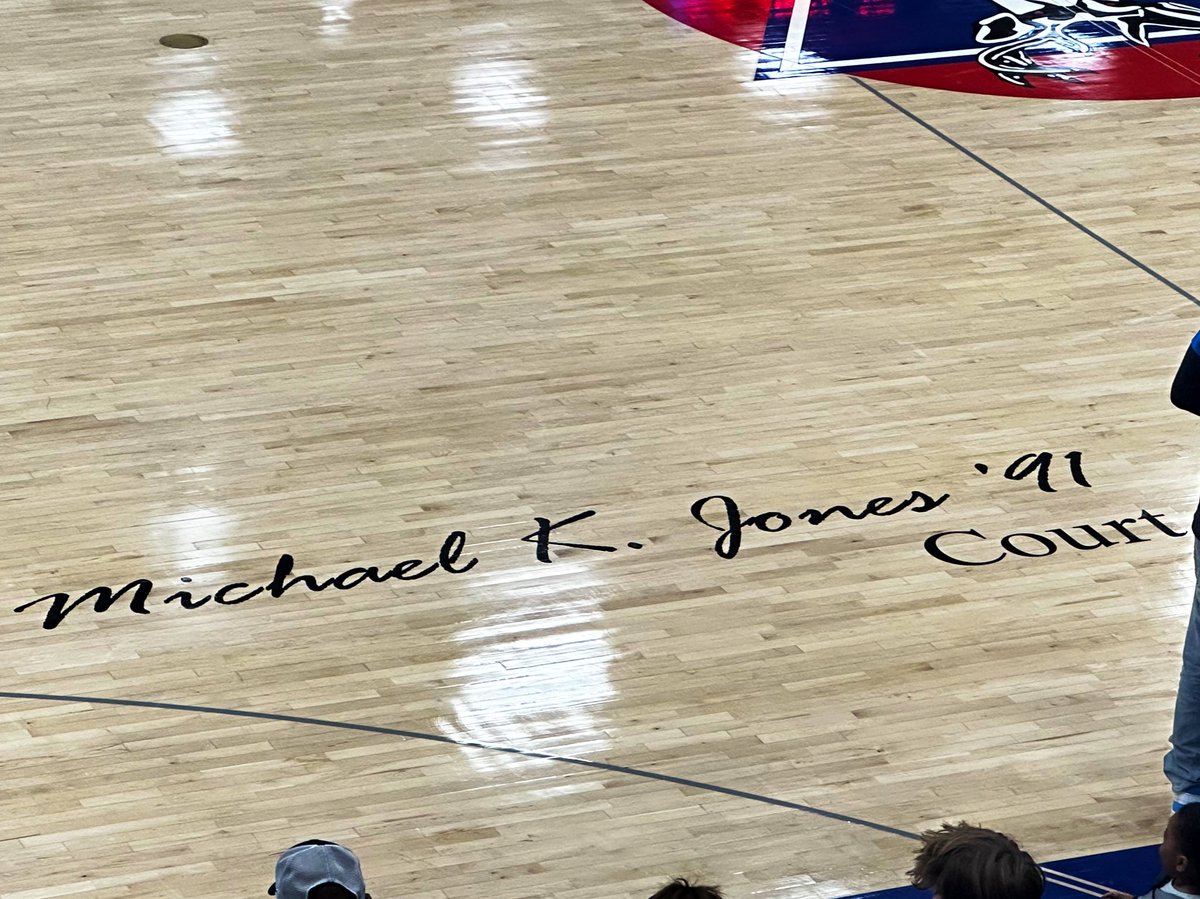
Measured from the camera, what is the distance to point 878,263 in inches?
277

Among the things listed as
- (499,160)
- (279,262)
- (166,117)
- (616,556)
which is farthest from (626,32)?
(616,556)

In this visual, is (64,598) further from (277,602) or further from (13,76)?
(13,76)

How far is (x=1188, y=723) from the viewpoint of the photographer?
4.30 metres

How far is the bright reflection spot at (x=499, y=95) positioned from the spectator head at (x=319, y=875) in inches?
204

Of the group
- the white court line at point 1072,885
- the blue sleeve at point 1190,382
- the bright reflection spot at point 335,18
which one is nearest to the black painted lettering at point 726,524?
the white court line at point 1072,885

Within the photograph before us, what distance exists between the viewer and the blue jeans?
4.18 meters

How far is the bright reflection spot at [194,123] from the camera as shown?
774 cm

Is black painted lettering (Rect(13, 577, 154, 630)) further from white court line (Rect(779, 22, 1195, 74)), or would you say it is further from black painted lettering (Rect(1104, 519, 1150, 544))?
white court line (Rect(779, 22, 1195, 74))

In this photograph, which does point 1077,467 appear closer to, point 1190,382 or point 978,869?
point 1190,382

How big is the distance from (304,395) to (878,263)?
2236 mm

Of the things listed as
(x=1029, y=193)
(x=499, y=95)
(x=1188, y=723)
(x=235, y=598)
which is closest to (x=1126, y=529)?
(x=1188, y=723)

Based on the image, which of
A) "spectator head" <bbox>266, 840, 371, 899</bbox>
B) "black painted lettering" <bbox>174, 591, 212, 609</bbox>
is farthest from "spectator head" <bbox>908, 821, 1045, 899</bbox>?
"black painted lettering" <bbox>174, 591, 212, 609</bbox>

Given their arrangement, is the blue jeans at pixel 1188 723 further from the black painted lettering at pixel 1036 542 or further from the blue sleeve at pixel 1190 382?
the black painted lettering at pixel 1036 542

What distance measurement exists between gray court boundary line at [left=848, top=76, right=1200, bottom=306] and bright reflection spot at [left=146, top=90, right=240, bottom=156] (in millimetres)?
2809
